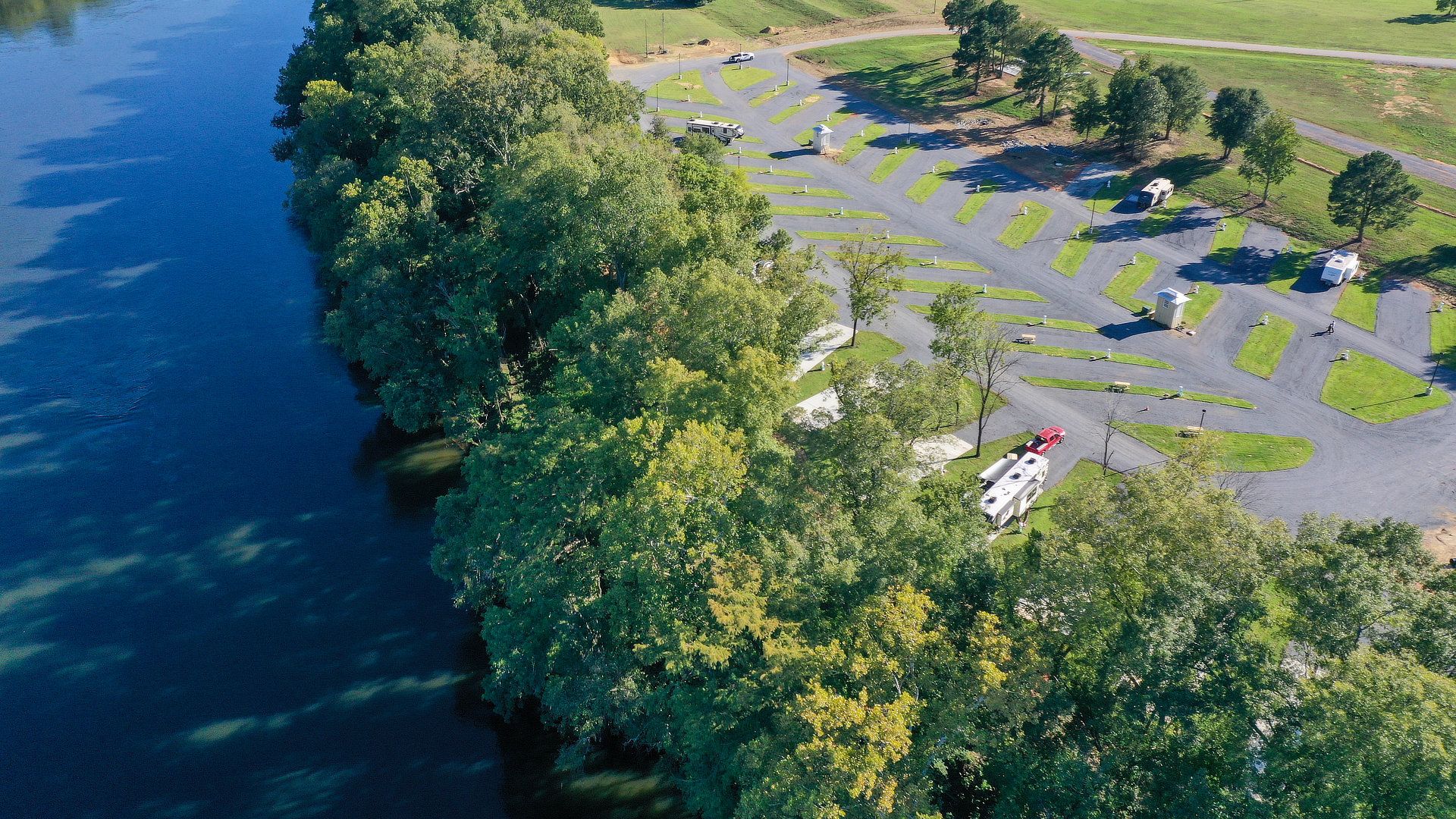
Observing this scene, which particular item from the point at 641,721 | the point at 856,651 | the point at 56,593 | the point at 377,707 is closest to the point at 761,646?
the point at 856,651

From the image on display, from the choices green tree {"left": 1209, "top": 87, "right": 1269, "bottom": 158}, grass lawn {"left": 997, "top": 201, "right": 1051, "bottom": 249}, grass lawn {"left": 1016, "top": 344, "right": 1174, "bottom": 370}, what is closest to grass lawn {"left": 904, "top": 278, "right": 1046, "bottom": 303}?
grass lawn {"left": 1016, "top": 344, "right": 1174, "bottom": 370}

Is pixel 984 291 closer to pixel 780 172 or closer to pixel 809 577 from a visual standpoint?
pixel 780 172

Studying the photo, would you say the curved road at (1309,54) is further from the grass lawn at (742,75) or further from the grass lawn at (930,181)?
the grass lawn at (930,181)

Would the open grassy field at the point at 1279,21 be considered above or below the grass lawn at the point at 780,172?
above

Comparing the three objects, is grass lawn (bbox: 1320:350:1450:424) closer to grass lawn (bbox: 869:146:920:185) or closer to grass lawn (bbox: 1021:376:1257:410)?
grass lawn (bbox: 1021:376:1257:410)

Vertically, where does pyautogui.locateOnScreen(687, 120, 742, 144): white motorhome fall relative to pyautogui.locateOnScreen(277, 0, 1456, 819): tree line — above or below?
above

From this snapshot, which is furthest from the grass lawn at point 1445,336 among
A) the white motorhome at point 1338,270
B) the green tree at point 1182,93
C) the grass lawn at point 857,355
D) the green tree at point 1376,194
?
the grass lawn at point 857,355
